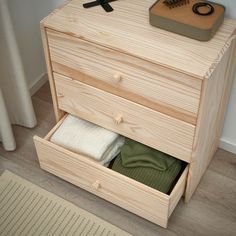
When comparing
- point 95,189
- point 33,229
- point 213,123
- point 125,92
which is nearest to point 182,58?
point 125,92

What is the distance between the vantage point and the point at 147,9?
1250mm

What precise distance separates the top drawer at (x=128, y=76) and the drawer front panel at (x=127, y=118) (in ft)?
0.08

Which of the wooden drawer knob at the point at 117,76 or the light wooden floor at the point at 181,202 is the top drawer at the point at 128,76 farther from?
the light wooden floor at the point at 181,202

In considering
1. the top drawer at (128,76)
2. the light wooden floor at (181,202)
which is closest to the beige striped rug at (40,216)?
the light wooden floor at (181,202)

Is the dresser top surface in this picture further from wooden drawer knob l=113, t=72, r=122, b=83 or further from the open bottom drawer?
the open bottom drawer

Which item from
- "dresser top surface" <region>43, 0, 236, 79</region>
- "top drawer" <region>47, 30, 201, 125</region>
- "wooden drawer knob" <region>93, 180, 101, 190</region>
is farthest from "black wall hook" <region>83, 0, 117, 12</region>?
"wooden drawer knob" <region>93, 180, 101, 190</region>

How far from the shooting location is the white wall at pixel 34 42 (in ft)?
5.13

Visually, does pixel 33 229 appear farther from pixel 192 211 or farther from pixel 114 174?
pixel 192 211

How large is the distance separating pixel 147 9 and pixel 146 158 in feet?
1.54

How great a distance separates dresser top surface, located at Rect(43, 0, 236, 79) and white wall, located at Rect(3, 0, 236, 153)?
350mm

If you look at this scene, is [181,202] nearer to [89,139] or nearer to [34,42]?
[89,139]

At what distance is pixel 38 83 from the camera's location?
189 cm

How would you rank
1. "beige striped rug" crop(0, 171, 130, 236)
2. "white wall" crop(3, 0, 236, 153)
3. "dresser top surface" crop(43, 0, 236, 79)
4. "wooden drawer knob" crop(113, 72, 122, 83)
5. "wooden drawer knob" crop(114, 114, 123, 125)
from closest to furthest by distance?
"dresser top surface" crop(43, 0, 236, 79) < "wooden drawer knob" crop(113, 72, 122, 83) < "wooden drawer knob" crop(114, 114, 123, 125) < "beige striped rug" crop(0, 171, 130, 236) < "white wall" crop(3, 0, 236, 153)

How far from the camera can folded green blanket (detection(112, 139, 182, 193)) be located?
1.34 m
